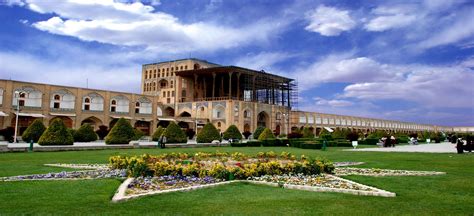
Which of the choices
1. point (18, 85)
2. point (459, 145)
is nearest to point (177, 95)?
point (18, 85)

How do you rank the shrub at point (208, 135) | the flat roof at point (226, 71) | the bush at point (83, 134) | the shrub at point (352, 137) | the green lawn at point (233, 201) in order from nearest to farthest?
the green lawn at point (233, 201)
the bush at point (83, 134)
the shrub at point (208, 135)
the shrub at point (352, 137)
the flat roof at point (226, 71)

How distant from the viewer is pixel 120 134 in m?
27.0

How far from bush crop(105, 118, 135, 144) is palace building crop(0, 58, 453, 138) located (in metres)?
9.20

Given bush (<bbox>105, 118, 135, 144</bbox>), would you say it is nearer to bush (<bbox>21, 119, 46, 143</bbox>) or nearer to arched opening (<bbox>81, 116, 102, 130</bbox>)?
bush (<bbox>21, 119, 46, 143</bbox>)

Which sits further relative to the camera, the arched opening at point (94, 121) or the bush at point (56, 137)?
the arched opening at point (94, 121)

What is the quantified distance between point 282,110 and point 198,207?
58.6 m

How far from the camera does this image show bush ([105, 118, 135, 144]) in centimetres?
2677

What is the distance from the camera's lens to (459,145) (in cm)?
1983

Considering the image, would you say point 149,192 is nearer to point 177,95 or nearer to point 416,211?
point 416,211

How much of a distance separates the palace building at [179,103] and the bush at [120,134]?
9196 mm

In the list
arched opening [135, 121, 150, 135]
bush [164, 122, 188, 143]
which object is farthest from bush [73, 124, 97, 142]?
arched opening [135, 121, 150, 135]

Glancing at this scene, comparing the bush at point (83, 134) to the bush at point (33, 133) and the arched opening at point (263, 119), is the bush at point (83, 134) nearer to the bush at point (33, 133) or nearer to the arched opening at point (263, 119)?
the bush at point (33, 133)

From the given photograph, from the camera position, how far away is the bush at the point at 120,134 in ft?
87.8

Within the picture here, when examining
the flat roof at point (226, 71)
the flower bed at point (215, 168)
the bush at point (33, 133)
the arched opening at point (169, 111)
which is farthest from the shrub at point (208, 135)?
the arched opening at point (169, 111)
